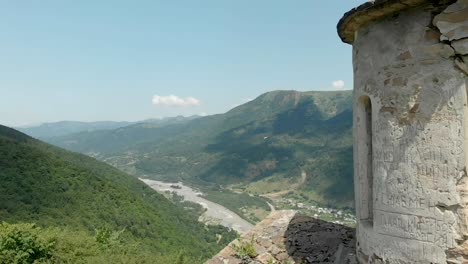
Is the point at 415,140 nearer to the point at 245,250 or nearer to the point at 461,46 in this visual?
the point at 461,46

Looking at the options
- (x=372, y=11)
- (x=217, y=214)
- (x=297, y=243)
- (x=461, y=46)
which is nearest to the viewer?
(x=461, y=46)

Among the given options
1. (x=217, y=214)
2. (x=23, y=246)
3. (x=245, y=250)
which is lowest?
(x=217, y=214)

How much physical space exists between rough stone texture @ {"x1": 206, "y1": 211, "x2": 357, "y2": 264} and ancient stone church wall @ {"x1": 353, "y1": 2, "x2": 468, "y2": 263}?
1.78 meters

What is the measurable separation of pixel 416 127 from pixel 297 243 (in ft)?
12.7

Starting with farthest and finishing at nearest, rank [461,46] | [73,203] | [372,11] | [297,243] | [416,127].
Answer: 1. [73,203]
2. [297,243]
3. [372,11]
4. [416,127]
5. [461,46]

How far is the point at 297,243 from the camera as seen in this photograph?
7746mm

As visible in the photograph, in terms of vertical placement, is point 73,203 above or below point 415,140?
below

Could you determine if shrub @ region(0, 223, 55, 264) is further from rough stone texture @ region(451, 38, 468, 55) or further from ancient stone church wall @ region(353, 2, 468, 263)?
rough stone texture @ region(451, 38, 468, 55)

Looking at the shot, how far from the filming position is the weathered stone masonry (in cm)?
441

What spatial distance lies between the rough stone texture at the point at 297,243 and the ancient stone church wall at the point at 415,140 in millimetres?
1776

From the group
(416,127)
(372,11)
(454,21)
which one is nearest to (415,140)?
(416,127)

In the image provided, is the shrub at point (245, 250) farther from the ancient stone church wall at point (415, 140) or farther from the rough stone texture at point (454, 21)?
the rough stone texture at point (454, 21)

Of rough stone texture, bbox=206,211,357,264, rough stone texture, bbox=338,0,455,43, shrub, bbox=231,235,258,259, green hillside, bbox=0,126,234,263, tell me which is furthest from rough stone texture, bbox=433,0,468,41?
green hillside, bbox=0,126,234,263

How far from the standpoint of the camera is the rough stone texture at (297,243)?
7.14m
